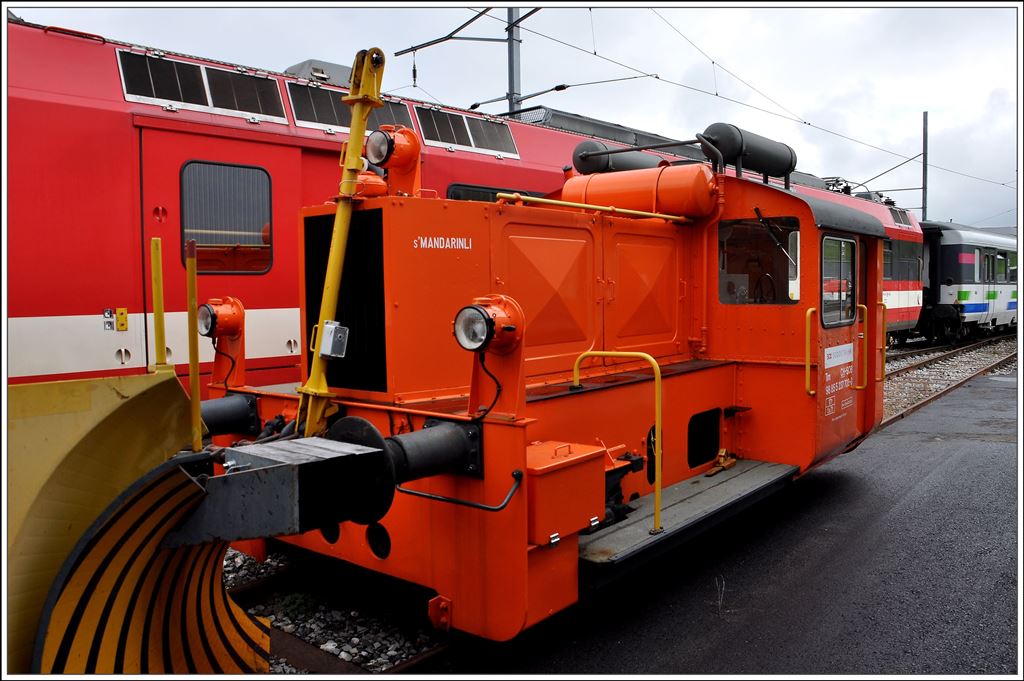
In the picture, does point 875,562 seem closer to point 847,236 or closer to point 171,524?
point 847,236

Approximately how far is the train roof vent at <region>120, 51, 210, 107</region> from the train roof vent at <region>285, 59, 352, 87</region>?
1202 mm

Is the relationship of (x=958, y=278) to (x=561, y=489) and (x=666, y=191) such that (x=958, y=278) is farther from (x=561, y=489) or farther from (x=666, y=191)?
(x=561, y=489)

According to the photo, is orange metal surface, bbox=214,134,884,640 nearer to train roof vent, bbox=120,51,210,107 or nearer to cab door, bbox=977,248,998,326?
train roof vent, bbox=120,51,210,107

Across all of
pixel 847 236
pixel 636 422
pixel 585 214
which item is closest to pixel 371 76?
pixel 585 214

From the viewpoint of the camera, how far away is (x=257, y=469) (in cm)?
286

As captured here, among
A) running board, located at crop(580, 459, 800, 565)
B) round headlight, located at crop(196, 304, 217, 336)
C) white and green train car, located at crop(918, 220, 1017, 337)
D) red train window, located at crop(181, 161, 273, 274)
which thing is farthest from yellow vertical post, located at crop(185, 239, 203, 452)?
white and green train car, located at crop(918, 220, 1017, 337)

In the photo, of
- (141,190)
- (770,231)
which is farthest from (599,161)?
(141,190)

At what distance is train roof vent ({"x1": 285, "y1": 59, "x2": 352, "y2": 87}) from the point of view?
7367 millimetres

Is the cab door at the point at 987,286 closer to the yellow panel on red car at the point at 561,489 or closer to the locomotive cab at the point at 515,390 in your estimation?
the locomotive cab at the point at 515,390

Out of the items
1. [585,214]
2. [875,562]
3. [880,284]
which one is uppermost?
[585,214]

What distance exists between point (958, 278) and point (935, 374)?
768 centimetres

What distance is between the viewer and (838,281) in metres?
6.33

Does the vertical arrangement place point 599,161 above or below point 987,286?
above

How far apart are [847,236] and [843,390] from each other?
1.29 m
